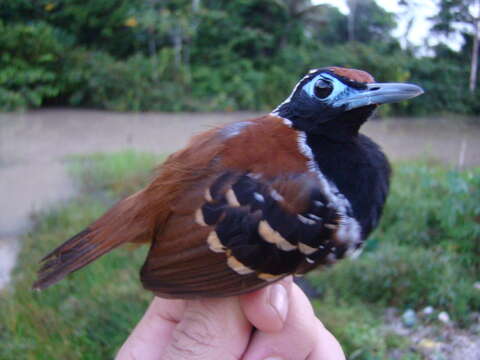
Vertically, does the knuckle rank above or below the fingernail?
below

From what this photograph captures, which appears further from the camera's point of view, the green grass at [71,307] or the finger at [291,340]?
the green grass at [71,307]

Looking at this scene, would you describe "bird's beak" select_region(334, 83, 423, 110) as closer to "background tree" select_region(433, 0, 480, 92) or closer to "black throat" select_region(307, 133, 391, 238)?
"black throat" select_region(307, 133, 391, 238)

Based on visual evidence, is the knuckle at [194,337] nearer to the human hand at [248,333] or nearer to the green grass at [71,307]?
the human hand at [248,333]

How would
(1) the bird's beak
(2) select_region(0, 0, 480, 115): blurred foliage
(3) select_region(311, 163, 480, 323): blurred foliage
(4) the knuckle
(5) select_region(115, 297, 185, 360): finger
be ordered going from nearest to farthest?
(1) the bird's beak < (4) the knuckle < (5) select_region(115, 297, 185, 360): finger < (3) select_region(311, 163, 480, 323): blurred foliage < (2) select_region(0, 0, 480, 115): blurred foliage

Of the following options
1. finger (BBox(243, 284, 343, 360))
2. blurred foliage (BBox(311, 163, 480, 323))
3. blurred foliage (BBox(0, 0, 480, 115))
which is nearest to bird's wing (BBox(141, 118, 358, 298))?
finger (BBox(243, 284, 343, 360))

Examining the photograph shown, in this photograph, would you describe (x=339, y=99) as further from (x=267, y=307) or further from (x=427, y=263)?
(x=427, y=263)

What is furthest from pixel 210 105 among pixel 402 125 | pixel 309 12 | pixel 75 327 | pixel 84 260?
pixel 84 260

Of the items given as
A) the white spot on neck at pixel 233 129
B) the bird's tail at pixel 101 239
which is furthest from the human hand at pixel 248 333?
the white spot on neck at pixel 233 129

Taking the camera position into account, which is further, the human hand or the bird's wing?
the human hand

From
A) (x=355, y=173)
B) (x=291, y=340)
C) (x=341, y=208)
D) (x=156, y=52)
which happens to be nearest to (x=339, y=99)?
(x=355, y=173)
